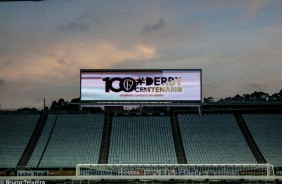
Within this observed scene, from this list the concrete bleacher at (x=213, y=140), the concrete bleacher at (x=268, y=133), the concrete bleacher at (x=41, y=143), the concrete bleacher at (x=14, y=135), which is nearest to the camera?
the concrete bleacher at (x=41, y=143)

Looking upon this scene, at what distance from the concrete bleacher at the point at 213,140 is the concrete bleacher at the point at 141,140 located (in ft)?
7.32

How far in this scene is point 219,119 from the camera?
63.8 meters

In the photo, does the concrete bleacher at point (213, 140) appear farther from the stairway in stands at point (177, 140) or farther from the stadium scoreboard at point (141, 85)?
the stadium scoreboard at point (141, 85)

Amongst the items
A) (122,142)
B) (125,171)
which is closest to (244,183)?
(125,171)

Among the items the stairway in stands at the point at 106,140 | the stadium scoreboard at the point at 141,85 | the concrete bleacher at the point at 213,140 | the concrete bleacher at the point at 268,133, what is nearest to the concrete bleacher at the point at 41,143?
the stadium scoreboard at the point at 141,85

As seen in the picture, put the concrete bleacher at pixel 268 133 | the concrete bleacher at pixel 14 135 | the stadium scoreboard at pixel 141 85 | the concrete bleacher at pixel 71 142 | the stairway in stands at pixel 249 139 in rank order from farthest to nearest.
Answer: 1. the stadium scoreboard at pixel 141 85
2. the concrete bleacher at pixel 268 133
3. the stairway in stands at pixel 249 139
4. the concrete bleacher at pixel 14 135
5. the concrete bleacher at pixel 71 142

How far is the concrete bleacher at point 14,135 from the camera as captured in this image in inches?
2180

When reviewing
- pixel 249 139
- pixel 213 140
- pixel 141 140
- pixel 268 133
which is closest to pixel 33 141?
pixel 141 140

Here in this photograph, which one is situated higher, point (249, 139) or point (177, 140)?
point (249, 139)

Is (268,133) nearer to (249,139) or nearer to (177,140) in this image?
(249,139)

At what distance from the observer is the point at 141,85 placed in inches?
2386

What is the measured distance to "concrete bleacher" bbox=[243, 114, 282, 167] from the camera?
5641cm

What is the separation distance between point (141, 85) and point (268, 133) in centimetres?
1754

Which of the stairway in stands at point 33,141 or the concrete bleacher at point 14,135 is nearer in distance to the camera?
the stairway in stands at point 33,141
